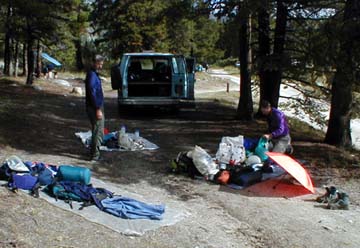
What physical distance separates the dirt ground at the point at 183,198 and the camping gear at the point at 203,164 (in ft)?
0.63

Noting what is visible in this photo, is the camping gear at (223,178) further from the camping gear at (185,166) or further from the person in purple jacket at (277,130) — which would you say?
the person in purple jacket at (277,130)

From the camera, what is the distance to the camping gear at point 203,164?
306 inches

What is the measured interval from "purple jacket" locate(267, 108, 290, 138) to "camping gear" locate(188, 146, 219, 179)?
4.03 ft

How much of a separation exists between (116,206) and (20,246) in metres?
1.60

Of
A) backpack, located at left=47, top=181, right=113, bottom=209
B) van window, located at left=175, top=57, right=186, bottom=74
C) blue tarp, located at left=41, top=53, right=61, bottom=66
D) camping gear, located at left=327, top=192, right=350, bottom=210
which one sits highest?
van window, located at left=175, top=57, right=186, bottom=74

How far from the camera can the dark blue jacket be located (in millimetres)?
8055

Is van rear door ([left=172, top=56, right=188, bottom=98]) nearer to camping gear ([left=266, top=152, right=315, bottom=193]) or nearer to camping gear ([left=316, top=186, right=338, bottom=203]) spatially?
camping gear ([left=266, top=152, right=315, bottom=193])

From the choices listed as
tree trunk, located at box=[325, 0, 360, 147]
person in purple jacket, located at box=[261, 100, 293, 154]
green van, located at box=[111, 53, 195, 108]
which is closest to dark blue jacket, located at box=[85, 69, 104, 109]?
person in purple jacket, located at box=[261, 100, 293, 154]

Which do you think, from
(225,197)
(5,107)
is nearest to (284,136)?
(225,197)

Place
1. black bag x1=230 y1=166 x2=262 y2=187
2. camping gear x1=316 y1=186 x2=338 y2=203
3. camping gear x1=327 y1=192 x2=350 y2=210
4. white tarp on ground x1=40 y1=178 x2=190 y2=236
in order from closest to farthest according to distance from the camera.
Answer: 1. white tarp on ground x1=40 y1=178 x2=190 y2=236
2. camping gear x1=327 y1=192 x2=350 y2=210
3. camping gear x1=316 y1=186 x2=338 y2=203
4. black bag x1=230 y1=166 x2=262 y2=187

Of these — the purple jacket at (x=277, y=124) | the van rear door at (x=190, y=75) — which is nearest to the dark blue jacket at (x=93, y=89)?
the purple jacket at (x=277, y=124)

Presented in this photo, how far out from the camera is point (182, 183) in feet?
25.0

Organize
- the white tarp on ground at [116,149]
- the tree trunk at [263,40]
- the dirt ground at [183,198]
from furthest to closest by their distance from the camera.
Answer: the tree trunk at [263,40] < the white tarp on ground at [116,149] < the dirt ground at [183,198]

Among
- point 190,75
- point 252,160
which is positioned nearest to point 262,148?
point 252,160
